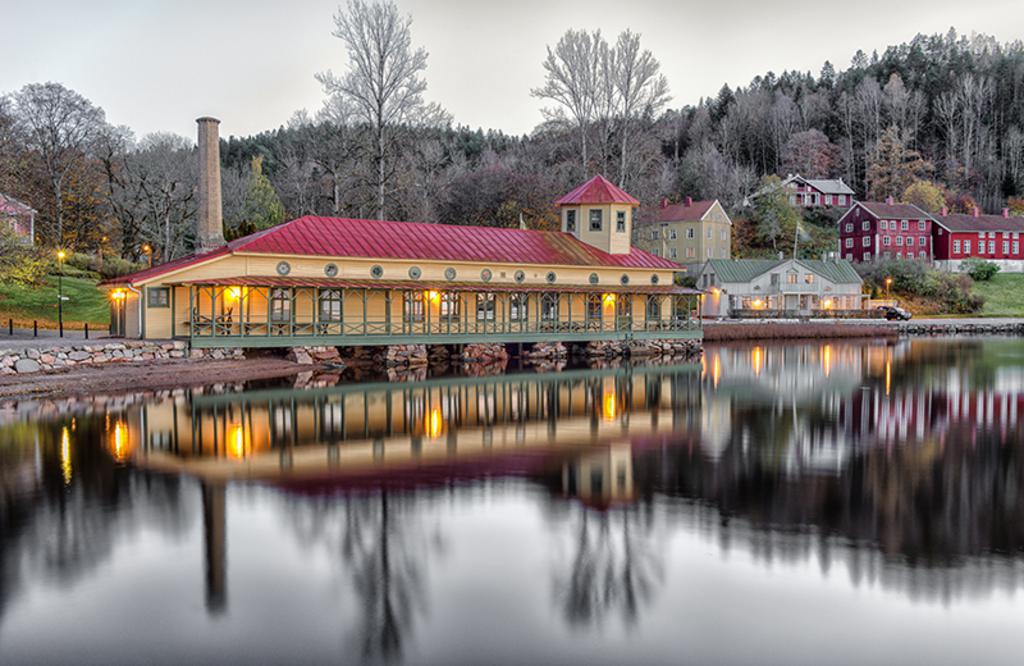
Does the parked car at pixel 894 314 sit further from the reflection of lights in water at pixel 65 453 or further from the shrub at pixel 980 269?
the reflection of lights in water at pixel 65 453

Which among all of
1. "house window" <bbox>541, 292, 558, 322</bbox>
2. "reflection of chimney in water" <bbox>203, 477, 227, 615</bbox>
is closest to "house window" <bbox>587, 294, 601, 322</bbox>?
"house window" <bbox>541, 292, 558, 322</bbox>

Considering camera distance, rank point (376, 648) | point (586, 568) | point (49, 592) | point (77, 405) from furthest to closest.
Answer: point (77, 405), point (586, 568), point (49, 592), point (376, 648)

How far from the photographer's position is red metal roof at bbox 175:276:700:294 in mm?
31250

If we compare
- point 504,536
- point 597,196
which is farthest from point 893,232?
point 504,536

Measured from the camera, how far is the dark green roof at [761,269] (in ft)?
219

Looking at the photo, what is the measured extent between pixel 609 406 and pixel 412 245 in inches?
647

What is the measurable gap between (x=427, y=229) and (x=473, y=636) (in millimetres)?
32236

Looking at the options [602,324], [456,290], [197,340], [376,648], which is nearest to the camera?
[376,648]

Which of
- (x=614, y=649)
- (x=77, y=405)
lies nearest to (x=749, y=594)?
(x=614, y=649)

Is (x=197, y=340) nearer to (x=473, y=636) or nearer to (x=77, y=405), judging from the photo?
(x=77, y=405)

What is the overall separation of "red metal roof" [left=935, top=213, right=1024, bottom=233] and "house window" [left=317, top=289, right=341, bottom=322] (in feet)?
223

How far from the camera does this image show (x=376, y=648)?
7.79 m

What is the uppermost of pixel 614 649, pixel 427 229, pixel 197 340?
pixel 427 229

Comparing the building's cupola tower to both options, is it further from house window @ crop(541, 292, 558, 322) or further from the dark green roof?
the dark green roof
